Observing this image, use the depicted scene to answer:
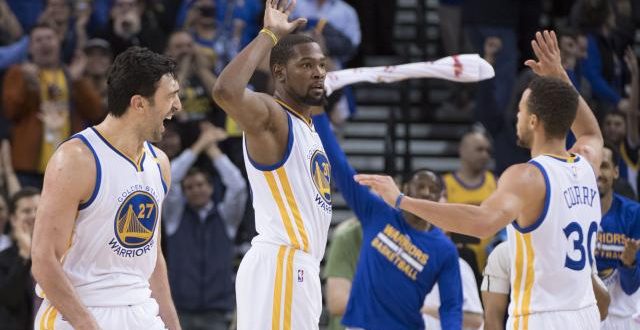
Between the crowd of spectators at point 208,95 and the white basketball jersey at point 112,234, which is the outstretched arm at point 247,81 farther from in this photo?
the crowd of spectators at point 208,95

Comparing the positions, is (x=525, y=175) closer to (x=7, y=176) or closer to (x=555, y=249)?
(x=555, y=249)

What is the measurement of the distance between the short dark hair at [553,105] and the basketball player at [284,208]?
1.18m

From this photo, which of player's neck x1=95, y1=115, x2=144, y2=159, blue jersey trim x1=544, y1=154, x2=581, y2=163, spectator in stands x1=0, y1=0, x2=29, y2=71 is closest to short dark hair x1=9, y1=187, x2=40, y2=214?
spectator in stands x1=0, y1=0, x2=29, y2=71

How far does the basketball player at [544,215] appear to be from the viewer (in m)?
6.04

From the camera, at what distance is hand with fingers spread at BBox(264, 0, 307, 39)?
5.86 m

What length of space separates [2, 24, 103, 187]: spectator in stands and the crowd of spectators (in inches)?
0.4

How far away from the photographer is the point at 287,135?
6.05 m

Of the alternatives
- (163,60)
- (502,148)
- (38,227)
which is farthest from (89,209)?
(502,148)

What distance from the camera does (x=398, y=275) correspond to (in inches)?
318

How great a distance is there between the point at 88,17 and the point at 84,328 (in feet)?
25.1

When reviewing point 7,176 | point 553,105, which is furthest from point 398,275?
point 7,176

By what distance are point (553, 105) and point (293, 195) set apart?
1.48 metres

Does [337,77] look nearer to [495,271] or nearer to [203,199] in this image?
[495,271]

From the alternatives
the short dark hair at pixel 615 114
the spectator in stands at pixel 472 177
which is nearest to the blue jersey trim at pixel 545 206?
the spectator in stands at pixel 472 177
